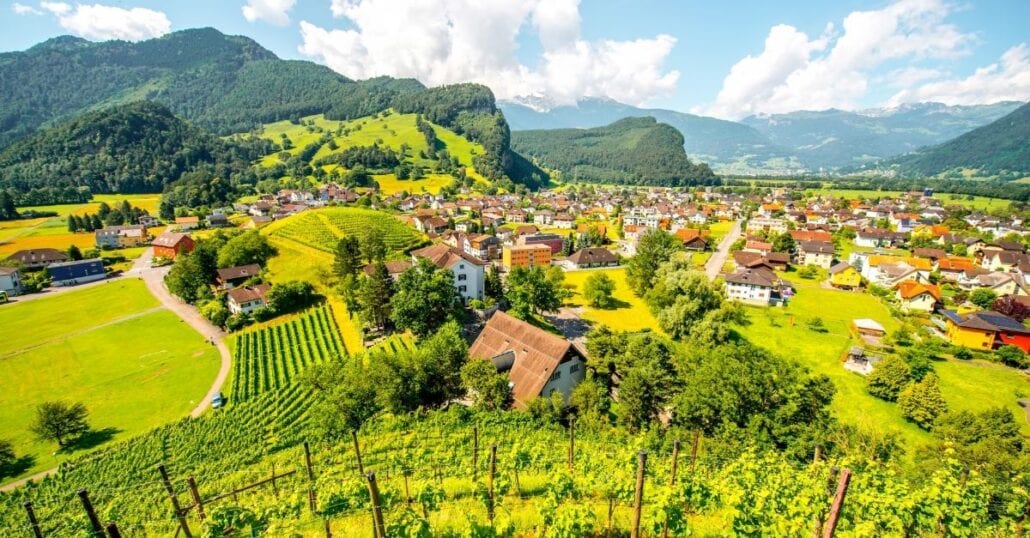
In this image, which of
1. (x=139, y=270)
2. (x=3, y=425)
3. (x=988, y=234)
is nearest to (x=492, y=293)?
(x=3, y=425)

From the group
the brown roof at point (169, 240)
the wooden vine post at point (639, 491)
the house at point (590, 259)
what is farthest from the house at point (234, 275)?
the wooden vine post at point (639, 491)

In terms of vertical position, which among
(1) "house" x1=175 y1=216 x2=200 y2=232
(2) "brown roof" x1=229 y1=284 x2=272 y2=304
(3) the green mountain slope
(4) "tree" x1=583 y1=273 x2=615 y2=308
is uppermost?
(3) the green mountain slope

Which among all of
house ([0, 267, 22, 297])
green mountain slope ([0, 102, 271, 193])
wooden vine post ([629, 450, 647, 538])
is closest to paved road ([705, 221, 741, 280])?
wooden vine post ([629, 450, 647, 538])

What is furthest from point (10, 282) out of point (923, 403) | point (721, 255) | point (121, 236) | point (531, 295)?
point (721, 255)

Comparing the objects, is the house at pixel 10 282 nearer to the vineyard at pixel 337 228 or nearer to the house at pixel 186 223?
the vineyard at pixel 337 228

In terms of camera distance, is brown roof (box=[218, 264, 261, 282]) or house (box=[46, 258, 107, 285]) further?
house (box=[46, 258, 107, 285])

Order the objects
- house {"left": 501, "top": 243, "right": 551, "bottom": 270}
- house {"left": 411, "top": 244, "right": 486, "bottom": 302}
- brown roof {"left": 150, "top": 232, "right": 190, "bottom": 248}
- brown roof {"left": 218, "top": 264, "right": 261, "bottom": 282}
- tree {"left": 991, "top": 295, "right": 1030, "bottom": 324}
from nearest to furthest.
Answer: tree {"left": 991, "top": 295, "right": 1030, "bottom": 324}
house {"left": 411, "top": 244, "right": 486, "bottom": 302}
brown roof {"left": 218, "top": 264, "right": 261, "bottom": 282}
house {"left": 501, "top": 243, "right": 551, "bottom": 270}
brown roof {"left": 150, "top": 232, "right": 190, "bottom": 248}

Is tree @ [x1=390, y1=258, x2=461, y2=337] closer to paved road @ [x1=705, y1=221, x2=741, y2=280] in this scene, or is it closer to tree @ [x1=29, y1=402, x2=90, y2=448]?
tree @ [x1=29, y1=402, x2=90, y2=448]

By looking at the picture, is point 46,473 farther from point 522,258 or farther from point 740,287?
point 740,287
